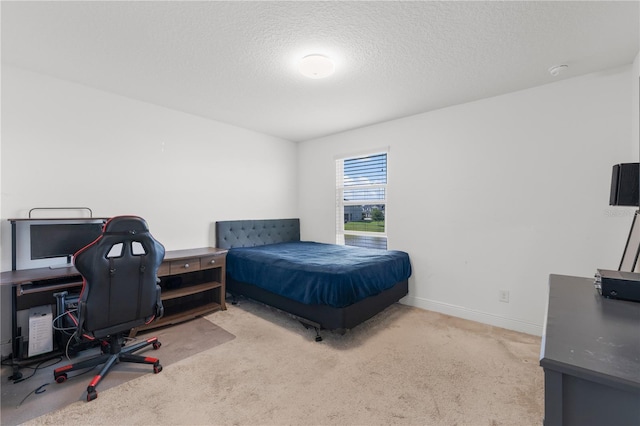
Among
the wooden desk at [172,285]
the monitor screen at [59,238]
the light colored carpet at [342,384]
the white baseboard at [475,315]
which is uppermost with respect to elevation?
the monitor screen at [59,238]

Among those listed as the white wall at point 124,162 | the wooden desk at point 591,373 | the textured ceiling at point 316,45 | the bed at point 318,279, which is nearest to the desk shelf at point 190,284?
the bed at point 318,279

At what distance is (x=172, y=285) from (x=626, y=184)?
4.03 metres

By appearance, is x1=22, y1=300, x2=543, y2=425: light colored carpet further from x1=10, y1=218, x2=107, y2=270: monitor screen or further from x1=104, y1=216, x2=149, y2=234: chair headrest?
x1=10, y1=218, x2=107, y2=270: monitor screen

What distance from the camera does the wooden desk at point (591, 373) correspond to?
2.17 ft

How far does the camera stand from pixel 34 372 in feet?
6.66

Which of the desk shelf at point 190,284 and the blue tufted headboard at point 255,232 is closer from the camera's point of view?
the desk shelf at point 190,284

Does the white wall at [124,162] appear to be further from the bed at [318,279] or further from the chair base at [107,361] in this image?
the chair base at [107,361]

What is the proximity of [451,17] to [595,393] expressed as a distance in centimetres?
198

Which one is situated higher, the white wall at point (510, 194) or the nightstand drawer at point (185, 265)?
the white wall at point (510, 194)

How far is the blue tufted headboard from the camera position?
12.4 feet

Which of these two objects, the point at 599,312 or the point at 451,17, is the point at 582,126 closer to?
the point at 451,17

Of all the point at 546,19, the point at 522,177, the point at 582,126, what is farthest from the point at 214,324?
the point at 582,126

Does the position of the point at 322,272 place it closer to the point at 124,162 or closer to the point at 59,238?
the point at 59,238

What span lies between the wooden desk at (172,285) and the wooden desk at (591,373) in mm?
2959
